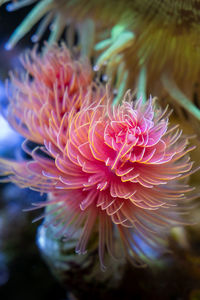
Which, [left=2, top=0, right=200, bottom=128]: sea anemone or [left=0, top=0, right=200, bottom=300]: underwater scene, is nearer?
[left=0, top=0, right=200, bottom=300]: underwater scene

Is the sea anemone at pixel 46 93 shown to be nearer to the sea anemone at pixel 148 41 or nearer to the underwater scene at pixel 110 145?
the underwater scene at pixel 110 145

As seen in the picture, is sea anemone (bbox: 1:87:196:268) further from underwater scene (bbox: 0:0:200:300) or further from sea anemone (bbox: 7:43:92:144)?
sea anemone (bbox: 7:43:92:144)

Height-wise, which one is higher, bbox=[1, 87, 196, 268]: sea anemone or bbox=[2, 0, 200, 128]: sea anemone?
bbox=[2, 0, 200, 128]: sea anemone

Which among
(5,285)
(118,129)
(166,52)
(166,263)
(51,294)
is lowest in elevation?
(166,263)

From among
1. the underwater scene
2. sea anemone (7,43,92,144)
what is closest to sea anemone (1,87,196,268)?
the underwater scene

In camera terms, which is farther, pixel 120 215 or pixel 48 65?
pixel 48 65

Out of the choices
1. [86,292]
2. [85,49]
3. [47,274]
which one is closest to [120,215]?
[86,292]

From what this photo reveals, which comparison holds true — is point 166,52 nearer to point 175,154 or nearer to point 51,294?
point 175,154

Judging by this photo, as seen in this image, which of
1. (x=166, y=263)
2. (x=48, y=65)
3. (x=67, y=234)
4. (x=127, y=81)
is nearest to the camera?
(x=67, y=234)
